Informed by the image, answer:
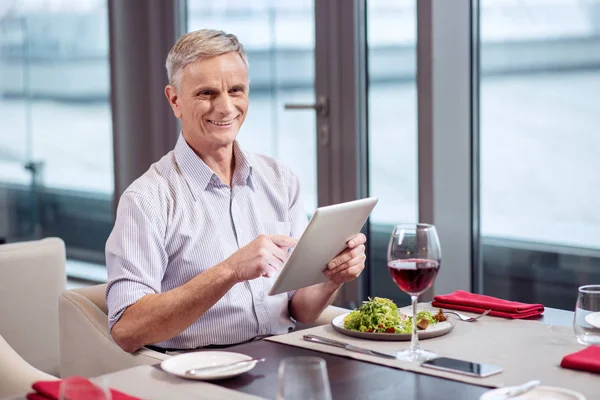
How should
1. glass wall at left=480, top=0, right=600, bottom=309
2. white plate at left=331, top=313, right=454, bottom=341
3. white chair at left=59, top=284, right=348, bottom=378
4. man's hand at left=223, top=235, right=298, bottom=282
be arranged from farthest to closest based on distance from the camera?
glass wall at left=480, top=0, right=600, bottom=309 → white chair at left=59, top=284, right=348, bottom=378 → man's hand at left=223, top=235, right=298, bottom=282 → white plate at left=331, top=313, right=454, bottom=341

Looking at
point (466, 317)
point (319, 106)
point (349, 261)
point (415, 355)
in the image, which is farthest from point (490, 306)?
point (319, 106)

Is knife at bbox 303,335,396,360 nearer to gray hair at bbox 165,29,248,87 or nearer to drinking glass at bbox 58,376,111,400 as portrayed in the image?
drinking glass at bbox 58,376,111,400

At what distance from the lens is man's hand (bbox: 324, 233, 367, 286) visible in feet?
6.06

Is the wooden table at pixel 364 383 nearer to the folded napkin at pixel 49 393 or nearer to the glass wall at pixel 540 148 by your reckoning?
the folded napkin at pixel 49 393

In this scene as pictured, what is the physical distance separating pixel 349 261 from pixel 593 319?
537mm

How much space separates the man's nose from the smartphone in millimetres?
915

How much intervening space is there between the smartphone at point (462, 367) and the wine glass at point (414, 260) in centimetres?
4

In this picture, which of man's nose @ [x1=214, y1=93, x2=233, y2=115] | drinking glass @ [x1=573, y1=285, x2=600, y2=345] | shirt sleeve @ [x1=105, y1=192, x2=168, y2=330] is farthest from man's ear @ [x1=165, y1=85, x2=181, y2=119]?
drinking glass @ [x1=573, y1=285, x2=600, y2=345]

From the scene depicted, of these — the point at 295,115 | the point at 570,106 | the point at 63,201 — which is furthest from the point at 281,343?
the point at 63,201

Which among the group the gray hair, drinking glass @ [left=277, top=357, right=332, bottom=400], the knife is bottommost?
the knife

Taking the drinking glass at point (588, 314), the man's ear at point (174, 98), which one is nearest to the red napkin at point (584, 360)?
the drinking glass at point (588, 314)

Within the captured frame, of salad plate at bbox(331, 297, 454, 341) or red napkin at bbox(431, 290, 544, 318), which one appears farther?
red napkin at bbox(431, 290, 544, 318)

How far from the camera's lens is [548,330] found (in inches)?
68.4

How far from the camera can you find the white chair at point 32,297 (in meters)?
2.49
